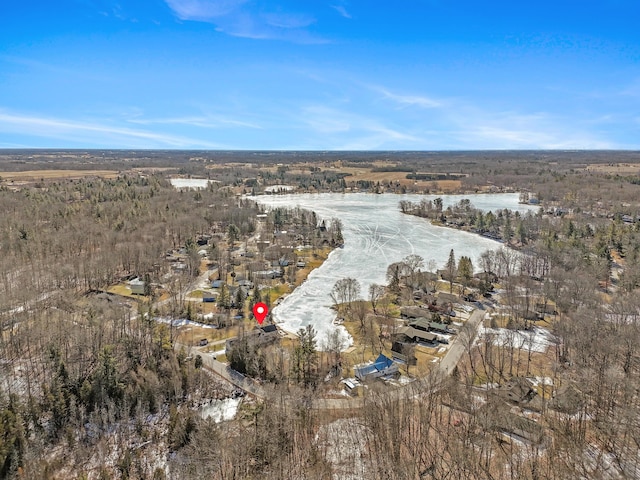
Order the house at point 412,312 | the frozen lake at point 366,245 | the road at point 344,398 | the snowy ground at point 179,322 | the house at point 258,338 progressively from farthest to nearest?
the frozen lake at point 366,245, the house at point 412,312, the snowy ground at point 179,322, the house at point 258,338, the road at point 344,398

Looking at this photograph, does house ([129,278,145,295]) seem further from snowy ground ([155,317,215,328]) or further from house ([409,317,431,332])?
house ([409,317,431,332])

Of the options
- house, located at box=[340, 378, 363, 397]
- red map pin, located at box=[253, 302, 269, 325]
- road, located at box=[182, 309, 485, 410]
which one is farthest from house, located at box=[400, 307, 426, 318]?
red map pin, located at box=[253, 302, 269, 325]

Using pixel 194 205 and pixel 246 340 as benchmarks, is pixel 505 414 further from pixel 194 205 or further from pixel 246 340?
pixel 194 205

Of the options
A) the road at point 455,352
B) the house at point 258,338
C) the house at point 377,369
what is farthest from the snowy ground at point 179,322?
the road at point 455,352

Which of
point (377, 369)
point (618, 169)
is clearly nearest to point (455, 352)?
point (377, 369)

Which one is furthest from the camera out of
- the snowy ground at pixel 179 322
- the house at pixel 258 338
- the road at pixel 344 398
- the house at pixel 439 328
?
the snowy ground at pixel 179 322

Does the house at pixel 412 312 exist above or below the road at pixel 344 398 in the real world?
above

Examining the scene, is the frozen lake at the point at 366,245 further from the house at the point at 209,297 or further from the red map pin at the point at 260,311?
the house at the point at 209,297

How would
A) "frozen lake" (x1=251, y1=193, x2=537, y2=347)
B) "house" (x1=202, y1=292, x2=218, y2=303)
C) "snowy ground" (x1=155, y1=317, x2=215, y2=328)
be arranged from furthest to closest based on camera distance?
"house" (x1=202, y1=292, x2=218, y2=303) < "frozen lake" (x1=251, y1=193, x2=537, y2=347) < "snowy ground" (x1=155, y1=317, x2=215, y2=328)
